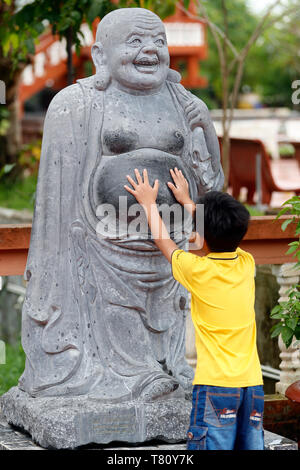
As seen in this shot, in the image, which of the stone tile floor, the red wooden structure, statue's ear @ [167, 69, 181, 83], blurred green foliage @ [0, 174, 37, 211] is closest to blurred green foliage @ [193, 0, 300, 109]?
blurred green foliage @ [0, 174, 37, 211]

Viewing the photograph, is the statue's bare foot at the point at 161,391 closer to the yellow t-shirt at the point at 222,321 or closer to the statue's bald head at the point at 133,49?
the yellow t-shirt at the point at 222,321

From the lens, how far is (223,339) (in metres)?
4.11

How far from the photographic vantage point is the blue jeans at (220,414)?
4047mm

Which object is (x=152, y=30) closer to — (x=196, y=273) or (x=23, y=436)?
(x=196, y=273)

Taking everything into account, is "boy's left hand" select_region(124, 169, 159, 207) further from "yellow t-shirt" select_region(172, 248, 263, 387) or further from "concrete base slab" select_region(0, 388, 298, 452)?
"concrete base slab" select_region(0, 388, 298, 452)

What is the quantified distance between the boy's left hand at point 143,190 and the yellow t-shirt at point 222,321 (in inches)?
21.4

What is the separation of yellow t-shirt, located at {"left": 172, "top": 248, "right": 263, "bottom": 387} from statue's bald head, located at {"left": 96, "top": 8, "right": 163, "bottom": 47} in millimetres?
1252

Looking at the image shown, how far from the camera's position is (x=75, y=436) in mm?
4602

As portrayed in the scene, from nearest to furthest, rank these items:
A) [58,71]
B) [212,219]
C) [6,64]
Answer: [212,219] < [6,64] < [58,71]

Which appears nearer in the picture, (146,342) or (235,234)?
(235,234)

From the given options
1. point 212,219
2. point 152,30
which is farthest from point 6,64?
point 212,219

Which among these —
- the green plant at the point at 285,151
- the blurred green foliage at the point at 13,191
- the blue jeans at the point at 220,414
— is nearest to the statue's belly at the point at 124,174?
the blue jeans at the point at 220,414

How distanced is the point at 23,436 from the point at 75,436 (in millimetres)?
416

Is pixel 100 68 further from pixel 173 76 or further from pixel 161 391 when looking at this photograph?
pixel 161 391
